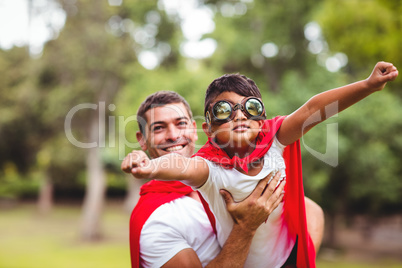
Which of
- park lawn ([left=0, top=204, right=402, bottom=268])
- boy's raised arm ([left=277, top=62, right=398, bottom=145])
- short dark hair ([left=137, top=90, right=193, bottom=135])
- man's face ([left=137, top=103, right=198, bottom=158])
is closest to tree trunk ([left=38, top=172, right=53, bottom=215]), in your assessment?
park lawn ([left=0, top=204, right=402, bottom=268])

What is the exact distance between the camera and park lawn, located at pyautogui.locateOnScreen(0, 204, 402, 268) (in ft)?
47.2

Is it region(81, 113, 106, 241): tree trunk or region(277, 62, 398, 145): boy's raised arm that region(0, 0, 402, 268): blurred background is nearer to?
region(81, 113, 106, 241): tree trunk

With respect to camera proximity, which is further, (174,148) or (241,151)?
(174,148)

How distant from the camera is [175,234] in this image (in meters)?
2.31

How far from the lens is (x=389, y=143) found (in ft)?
48.4

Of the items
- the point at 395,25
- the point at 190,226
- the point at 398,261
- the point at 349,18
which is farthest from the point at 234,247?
the point at 398,261

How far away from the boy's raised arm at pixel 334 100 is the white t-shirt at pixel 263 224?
6.7 inches

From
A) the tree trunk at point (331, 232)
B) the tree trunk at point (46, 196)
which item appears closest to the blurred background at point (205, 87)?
the tree trunk at point (331, 232)

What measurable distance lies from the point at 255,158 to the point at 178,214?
25.2 inches

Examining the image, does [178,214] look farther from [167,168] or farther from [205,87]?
[205,87]

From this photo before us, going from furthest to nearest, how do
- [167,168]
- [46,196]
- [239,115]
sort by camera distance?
[46,196] → [239,115] → [167,168]

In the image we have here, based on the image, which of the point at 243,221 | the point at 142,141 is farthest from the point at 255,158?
the point at 142,141

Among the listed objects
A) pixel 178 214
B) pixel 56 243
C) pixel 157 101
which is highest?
pixel 157 101

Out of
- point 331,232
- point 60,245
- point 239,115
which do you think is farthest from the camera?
point 60,245
